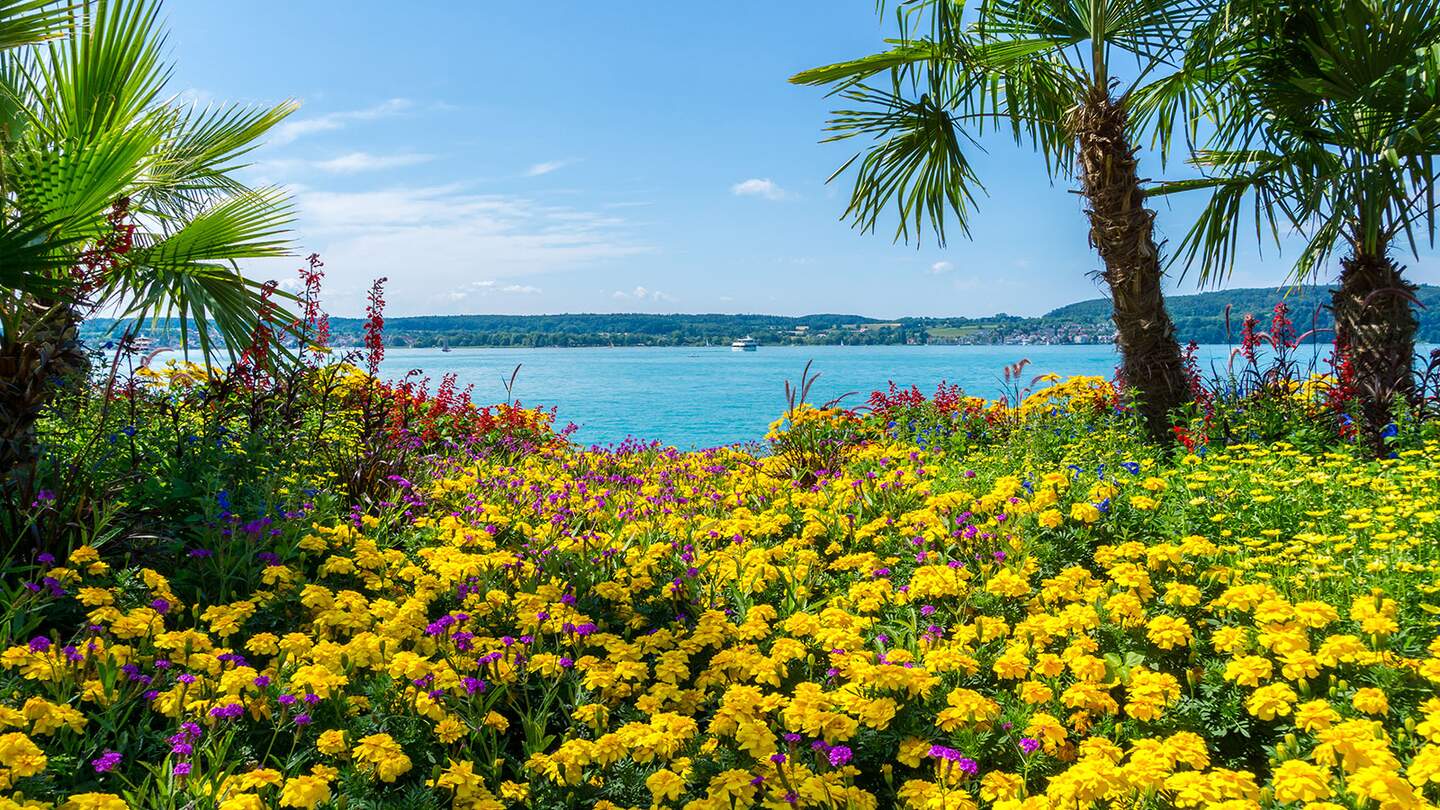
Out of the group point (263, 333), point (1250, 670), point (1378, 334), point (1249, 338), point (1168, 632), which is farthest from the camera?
point (1249, 338)

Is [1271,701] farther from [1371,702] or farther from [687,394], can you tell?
[687,394]

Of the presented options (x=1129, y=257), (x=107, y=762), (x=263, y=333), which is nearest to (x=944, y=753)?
(x=107, y=762)

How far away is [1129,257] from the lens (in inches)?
284

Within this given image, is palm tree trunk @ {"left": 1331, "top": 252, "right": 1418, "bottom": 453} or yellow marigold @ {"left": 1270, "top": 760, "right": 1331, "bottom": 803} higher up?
palm tree trunk @ {"left": 1331, "top": 252, "right": 1418, "bottom": 453}

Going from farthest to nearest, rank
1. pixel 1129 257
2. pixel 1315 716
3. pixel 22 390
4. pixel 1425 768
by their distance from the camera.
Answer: pixel 1129 257 < pixel 22 390 < pixel 1315 716 < pixel 1425 768

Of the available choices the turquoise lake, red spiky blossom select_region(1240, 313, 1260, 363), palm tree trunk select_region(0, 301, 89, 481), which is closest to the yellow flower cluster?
palm tree trunk select_region(0, 301, 89, 481)

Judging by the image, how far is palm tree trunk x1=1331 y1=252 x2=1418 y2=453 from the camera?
6.92 meters

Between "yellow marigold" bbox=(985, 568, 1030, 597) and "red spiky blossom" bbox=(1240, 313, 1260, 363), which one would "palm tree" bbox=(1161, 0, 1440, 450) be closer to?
"red spiky blossom" bbox=(1240, 313, 1260, 363)

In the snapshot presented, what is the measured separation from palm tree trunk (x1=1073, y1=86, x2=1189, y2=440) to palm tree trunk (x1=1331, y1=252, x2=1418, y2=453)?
4.41 feet

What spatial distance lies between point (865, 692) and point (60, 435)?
15.9 ft

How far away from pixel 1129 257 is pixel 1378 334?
6.97 ft

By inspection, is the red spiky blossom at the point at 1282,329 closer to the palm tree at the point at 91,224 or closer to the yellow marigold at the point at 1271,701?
the yellow marigold at the point at 1271,701

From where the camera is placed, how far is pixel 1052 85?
25.0 ft

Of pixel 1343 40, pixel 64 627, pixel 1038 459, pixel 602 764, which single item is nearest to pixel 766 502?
pixel 1038 459
